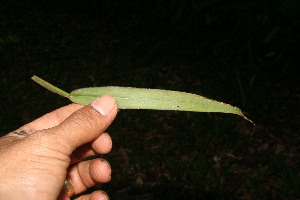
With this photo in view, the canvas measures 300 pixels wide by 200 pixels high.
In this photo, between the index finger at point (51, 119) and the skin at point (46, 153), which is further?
the index finger at point (51, 119)

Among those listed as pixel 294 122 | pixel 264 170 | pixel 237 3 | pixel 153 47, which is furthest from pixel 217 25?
pixel 264 170

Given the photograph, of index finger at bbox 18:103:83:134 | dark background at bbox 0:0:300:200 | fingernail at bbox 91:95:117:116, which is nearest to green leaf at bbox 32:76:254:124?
fingernail at bbox 91:95:117:116

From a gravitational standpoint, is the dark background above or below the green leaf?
below

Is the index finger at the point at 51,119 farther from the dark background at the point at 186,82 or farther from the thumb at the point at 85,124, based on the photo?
the dark background at the point at 186,82

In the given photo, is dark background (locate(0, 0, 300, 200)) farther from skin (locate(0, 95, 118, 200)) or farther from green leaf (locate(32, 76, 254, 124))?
green leaf (locate(32, 76, 254, 124))

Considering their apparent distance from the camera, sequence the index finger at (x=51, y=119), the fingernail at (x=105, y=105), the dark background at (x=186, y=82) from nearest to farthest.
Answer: the fingernail at (x=105, y=105) → the index finger at (x=51, y=119) → the dark background at (x=186, y=82)

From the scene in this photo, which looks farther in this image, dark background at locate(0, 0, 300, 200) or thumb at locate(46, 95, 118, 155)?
dark background at locate(0, 0, 300, 200)

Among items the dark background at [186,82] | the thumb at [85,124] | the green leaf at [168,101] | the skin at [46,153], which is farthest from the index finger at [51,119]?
the dark background at [186,82]
